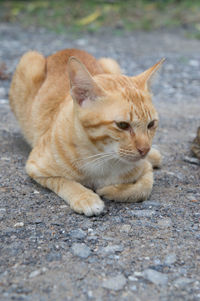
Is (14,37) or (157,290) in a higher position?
(157,290)

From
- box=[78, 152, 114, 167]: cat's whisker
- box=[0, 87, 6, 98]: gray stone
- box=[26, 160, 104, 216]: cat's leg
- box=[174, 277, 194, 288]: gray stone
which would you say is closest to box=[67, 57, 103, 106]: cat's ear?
box=[78, 152, 114, 167]: cat's whisker

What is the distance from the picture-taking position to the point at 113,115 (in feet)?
10.2

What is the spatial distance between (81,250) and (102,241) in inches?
7.9

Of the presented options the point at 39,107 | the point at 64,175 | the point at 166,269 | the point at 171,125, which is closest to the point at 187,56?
the point at 171,125

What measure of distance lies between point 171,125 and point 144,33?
6.03 m

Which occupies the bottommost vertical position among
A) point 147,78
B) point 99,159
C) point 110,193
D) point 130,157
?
point 110,193

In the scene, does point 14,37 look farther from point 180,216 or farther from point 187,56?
point 180,216

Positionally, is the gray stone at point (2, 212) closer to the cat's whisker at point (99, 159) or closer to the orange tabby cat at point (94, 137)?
the orange tabby cat at point (94, 137)

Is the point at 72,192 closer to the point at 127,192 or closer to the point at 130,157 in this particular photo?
the point at 127,192

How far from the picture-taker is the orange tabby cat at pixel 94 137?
312 cm

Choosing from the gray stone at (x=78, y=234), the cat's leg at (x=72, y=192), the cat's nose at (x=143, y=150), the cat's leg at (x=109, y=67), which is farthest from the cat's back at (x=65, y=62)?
the gray stone at (x=78, y=234)

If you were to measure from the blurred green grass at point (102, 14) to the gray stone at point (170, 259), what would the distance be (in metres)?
9.12

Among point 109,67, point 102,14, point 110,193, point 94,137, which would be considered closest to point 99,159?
point 94,137

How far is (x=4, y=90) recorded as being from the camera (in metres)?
6.87
